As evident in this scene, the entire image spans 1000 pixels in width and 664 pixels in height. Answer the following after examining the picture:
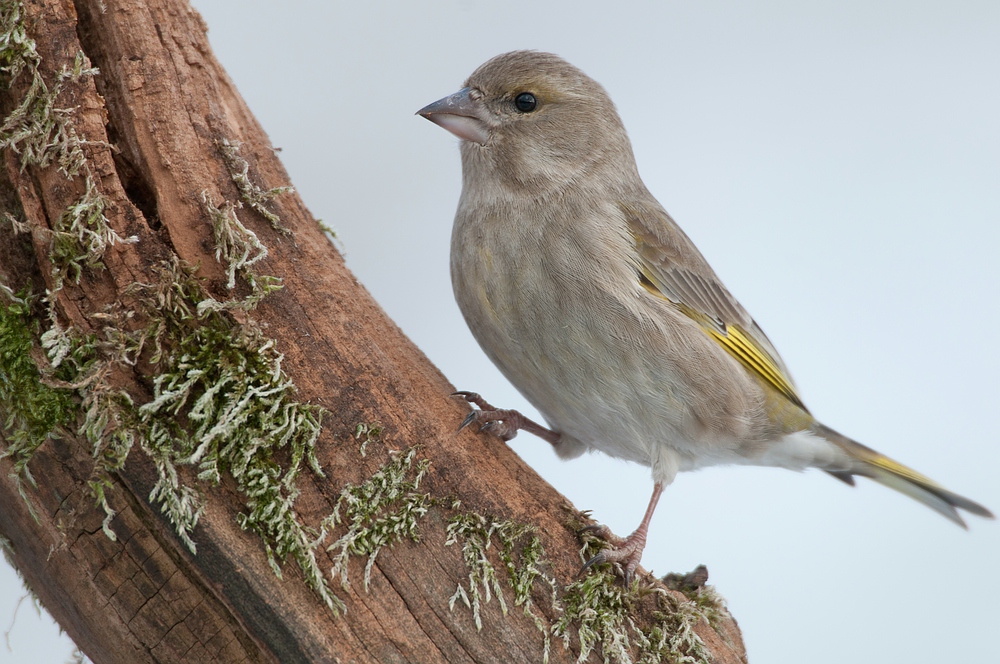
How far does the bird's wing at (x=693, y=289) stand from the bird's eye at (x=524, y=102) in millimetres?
570

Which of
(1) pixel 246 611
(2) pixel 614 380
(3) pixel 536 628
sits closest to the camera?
(1) pixel 246 611

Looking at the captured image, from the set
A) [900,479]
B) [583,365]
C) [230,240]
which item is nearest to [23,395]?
[230,240]

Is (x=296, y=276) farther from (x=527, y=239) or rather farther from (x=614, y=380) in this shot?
(x=614, y=380)

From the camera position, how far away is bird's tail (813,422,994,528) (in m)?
3.86

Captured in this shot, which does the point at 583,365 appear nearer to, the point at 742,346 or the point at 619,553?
the point at 619,553

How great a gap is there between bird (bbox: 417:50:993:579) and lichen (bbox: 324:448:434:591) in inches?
12.8

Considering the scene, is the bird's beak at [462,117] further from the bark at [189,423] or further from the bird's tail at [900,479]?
the bird's tail at [900,479]

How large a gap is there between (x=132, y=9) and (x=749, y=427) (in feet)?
8.75

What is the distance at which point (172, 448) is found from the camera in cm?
222

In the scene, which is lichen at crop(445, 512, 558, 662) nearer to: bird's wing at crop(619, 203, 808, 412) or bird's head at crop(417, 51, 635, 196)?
bird's wing at crop(619, 203, 808, 412)

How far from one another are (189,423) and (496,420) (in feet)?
3.18

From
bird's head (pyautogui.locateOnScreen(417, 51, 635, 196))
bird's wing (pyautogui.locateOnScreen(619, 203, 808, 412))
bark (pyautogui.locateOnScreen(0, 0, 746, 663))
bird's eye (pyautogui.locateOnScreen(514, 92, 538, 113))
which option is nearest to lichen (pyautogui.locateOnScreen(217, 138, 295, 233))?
bark (pyautogui.locateOnScreen(0, 0, 746, 663))

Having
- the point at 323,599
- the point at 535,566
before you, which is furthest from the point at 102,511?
the point at 535,566

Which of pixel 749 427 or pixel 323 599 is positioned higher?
pixel 323 599
